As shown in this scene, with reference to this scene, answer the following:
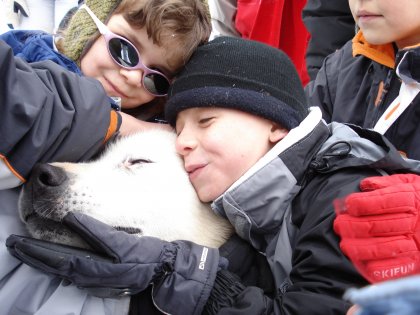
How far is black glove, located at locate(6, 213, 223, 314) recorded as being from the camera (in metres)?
1.00

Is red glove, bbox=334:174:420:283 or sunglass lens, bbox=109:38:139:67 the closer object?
red glove, bbox=334:174:420:283

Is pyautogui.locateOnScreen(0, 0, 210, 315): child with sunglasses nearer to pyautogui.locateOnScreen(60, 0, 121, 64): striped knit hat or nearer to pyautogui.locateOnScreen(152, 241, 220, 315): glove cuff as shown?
pyautogui.locateOnScreen(60, 0, 121, 64): striped knit hat

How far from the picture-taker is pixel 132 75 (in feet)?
5.36

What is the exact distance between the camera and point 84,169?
50.6 inches

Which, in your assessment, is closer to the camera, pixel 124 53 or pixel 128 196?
pixel 128 196

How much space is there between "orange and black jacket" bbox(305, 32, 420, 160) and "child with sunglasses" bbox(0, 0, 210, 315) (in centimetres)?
63

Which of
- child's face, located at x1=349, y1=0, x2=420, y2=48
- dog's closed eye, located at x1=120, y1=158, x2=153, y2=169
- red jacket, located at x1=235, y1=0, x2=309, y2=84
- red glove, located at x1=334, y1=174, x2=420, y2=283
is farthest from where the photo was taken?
red jacket, located at x1=235, y1=0, x2=309, y2=84

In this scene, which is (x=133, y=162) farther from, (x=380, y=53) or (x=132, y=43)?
(x=380, y=53)

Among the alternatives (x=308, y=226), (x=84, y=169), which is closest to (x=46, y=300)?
(x=84, y=169)

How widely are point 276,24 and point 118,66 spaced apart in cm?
164

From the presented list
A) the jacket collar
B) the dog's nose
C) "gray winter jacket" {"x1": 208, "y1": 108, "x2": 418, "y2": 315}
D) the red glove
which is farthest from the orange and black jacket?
the dog's nose

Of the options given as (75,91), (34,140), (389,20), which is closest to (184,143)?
(75,91)

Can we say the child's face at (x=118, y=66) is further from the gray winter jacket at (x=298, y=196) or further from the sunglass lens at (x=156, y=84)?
the gray winter jacket at (x=298, y=196)

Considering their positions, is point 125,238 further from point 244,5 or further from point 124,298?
point 244,5
